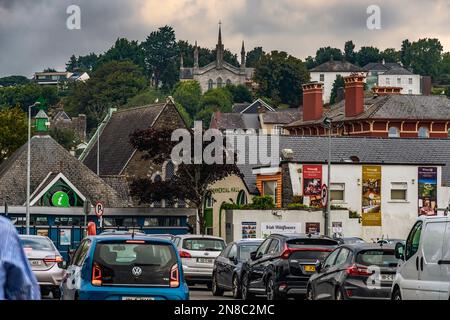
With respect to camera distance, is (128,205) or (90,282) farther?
(128,205)

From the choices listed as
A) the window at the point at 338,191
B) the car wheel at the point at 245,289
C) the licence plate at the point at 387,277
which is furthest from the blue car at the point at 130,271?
the window at the point at 338,191

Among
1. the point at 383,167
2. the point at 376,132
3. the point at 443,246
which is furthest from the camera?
the point at 376,132

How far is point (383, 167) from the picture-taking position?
74.1 meters

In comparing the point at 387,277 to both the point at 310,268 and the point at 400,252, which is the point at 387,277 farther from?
the point at 310,268

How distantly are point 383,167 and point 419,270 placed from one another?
5400 centimetres

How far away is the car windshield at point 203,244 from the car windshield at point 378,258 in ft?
44.9

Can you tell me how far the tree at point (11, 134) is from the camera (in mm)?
96438

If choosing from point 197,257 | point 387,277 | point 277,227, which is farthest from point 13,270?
point 277,227

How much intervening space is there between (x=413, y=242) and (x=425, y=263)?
1.09 meters

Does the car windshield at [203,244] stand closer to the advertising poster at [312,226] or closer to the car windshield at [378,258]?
the car windshield at [378,258]

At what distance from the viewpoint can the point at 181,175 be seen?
242 feet

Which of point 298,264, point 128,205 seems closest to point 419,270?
point 298,264

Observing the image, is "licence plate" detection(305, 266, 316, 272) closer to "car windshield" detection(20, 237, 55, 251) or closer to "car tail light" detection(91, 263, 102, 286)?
"car windshield" detection(20, 237, 55, 251)
